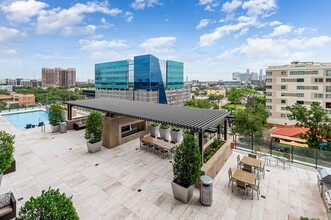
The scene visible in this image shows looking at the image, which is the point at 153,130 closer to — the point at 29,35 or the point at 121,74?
the point at 29,35

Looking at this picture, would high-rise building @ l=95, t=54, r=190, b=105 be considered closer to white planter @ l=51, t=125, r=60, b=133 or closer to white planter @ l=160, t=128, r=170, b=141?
white planter @ l=51, t=125, r=60, b=133

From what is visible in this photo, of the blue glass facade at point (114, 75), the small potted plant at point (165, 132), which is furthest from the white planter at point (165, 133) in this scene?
the blue glass facade at point (114, 75)

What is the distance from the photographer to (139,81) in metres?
62.5

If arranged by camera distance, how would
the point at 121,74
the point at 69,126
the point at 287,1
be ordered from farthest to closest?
the point at 121,74 → the point at 287,1 → the point at 69,126

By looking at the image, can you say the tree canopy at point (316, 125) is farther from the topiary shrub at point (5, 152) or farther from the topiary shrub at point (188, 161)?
the topiary shrub at point (5, 152)

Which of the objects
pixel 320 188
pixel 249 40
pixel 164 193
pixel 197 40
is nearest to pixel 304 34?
pixel 249 40

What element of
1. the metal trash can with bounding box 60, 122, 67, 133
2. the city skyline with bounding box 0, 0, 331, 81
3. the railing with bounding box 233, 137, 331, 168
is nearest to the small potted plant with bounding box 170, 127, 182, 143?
the railing with bounding box 233, 137, 331, 168

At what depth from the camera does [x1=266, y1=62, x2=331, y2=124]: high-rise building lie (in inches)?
1302

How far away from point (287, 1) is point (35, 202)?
23758 millimetres

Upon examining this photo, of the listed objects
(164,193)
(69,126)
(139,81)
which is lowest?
(164,193)

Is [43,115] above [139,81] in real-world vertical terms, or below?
below

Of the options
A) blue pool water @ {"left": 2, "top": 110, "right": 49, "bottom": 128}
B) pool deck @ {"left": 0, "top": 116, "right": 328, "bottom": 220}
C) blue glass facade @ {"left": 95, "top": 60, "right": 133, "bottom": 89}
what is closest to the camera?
pool deck @ {"left": 0, "top": 116, "right": 328, "bottom": 220}

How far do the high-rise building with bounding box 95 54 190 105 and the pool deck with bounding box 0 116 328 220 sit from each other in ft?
169

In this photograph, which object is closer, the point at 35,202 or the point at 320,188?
the point at 35,202
